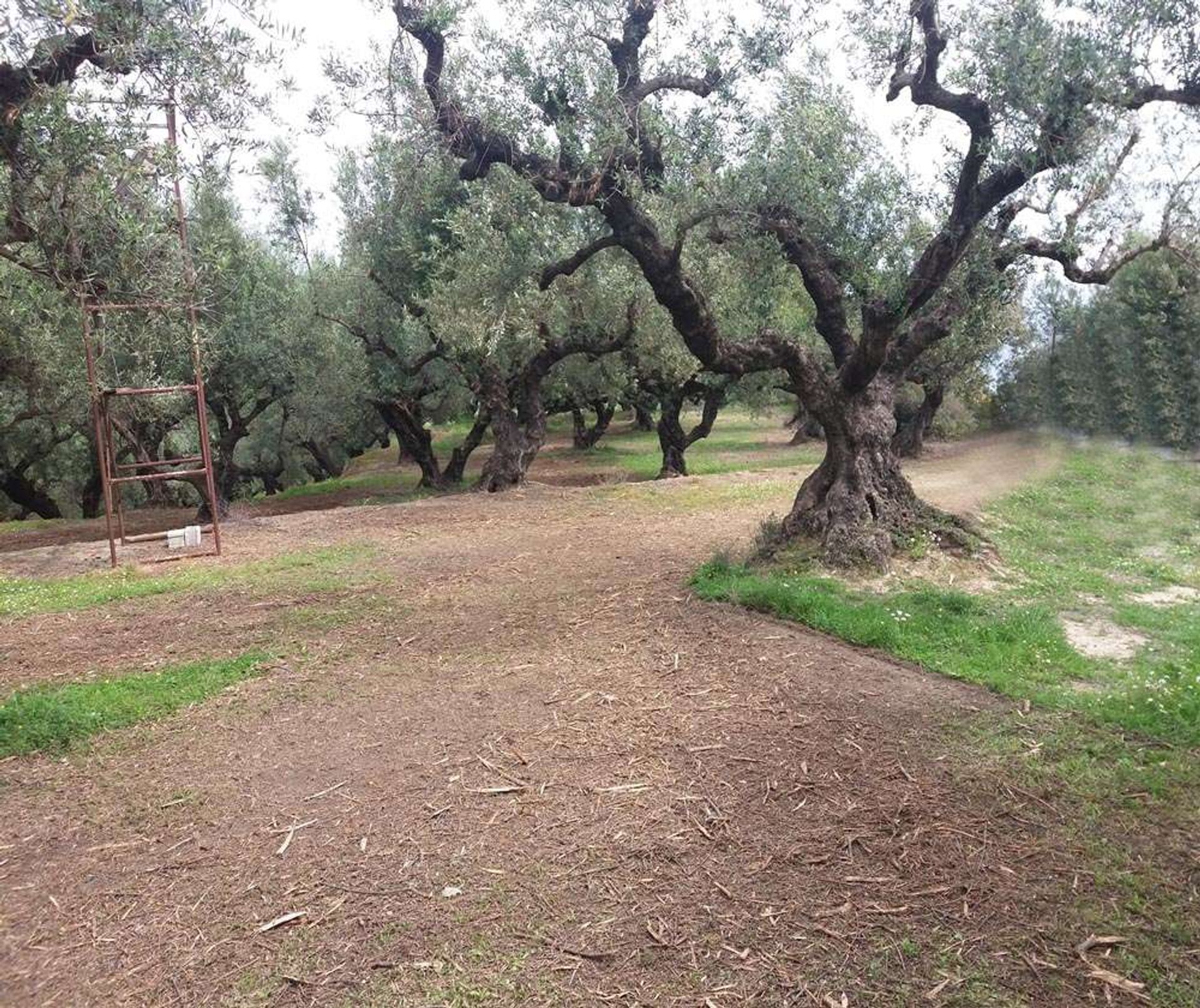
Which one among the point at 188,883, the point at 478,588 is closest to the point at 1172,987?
the point at 188,883

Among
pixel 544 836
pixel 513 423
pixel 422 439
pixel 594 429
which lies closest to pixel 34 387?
Answer: pixel 422 439

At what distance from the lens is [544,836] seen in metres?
4.41

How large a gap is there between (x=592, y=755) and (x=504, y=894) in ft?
4.78

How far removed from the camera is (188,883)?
4152 millimetres

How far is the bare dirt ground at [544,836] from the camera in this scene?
3426 mm

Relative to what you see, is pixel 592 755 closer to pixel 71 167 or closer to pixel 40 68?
pixel 71 167

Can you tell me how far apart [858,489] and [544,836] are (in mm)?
6668

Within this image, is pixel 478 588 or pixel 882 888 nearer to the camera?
pixel 882 888

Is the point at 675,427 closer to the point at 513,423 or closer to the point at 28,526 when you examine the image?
the point at 513,423

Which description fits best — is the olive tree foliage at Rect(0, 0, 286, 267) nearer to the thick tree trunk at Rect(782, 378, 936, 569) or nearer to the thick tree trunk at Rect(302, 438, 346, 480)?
the thick tree trunk at Rect(782, 378, 936, 569)

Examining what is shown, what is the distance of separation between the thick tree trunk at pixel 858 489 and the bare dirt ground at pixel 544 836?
2.43 meters

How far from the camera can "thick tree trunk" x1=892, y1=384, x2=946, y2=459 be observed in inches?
933

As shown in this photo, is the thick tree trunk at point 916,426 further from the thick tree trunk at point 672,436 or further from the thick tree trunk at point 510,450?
the thick tree trunk at point 510,450

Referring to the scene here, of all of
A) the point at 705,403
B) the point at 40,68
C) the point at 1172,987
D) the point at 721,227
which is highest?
the point at 40,68
